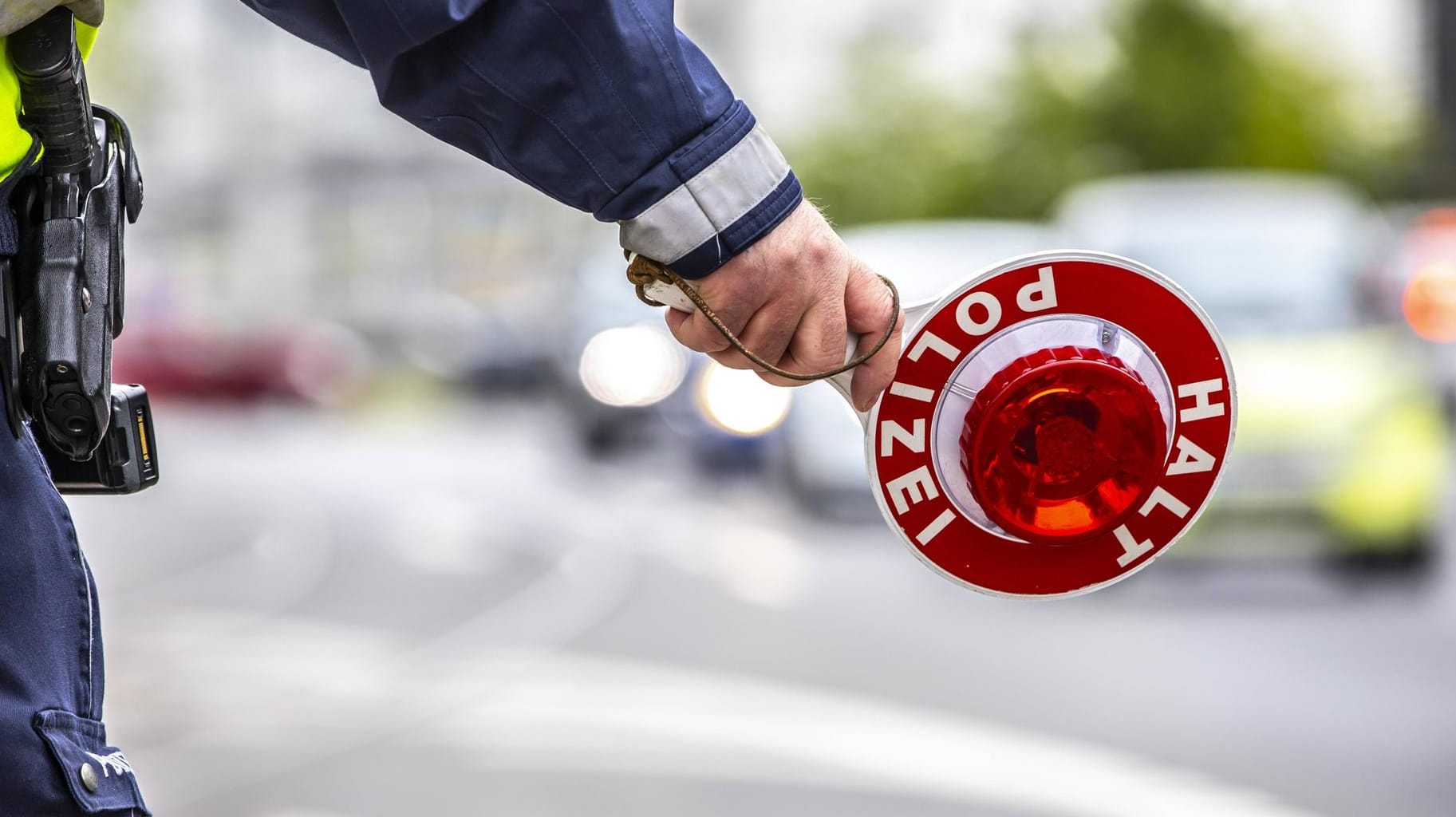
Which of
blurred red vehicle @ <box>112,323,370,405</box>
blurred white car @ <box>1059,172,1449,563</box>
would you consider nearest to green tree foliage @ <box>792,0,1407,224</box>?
blurred red vehicle @ <box>112,323,370,405</box>

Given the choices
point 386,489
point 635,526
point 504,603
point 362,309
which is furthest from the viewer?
point 362,309

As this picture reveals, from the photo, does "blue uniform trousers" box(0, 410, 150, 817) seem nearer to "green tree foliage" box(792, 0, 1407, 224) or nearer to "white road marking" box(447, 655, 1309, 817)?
"white road marking" box(447, 655, 1309, 817)

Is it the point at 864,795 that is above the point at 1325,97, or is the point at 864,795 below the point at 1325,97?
below

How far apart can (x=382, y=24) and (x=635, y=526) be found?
10408 mm

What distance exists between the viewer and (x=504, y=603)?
29.2 ft

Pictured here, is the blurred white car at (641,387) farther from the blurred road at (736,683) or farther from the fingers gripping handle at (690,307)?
the fingers gripping handle at (690,307)

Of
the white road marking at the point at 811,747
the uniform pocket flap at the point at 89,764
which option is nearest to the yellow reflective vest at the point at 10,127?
the uniform pocket flap at the point at 89,764

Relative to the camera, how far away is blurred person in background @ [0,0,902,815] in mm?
1624

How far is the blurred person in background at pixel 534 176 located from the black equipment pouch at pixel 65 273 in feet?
0.11

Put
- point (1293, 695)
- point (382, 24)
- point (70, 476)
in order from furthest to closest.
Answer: point (1293, 695)
point (70, 476)
point (382, 24)

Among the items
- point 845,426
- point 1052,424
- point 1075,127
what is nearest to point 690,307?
point 1052,424

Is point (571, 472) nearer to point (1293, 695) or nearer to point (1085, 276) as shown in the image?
point (1293, 695)

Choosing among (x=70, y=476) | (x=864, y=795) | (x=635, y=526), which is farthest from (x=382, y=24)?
(x=635, y=526)

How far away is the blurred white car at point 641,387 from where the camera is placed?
13.4 metres
